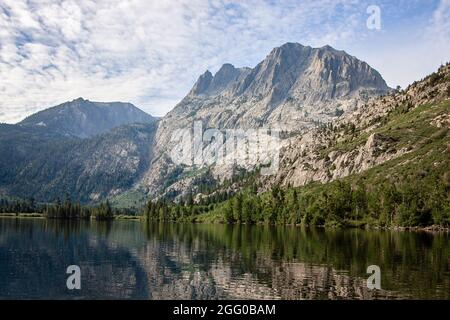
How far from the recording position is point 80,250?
9919cm

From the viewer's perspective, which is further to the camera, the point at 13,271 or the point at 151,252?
the point at 151,252

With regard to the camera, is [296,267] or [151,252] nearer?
[296,267]

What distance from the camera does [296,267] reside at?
73.6 metres

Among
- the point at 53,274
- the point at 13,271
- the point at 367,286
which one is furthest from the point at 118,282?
the point at 367,286

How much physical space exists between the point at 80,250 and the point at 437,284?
A: 250 feet

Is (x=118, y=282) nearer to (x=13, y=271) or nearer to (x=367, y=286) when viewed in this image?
(x=13, y=271)
